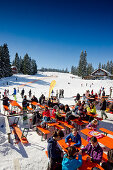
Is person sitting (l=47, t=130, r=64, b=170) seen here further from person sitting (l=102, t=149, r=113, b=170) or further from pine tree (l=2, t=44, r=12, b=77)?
pine tree (l=2, t=44, r=12, b=77)

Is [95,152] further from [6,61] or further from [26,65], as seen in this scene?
[26,65]

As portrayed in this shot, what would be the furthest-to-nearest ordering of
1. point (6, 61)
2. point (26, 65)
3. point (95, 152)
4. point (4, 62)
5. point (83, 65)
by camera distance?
point (26, 65) < point (83, 65) < point (6, 61) < point (4, 62) < point (95, 152)

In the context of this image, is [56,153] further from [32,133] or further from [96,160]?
[32,133]

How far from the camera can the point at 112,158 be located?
9.14 ft

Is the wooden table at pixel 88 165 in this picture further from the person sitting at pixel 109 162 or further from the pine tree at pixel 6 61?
the pine tree at pixel 6 61

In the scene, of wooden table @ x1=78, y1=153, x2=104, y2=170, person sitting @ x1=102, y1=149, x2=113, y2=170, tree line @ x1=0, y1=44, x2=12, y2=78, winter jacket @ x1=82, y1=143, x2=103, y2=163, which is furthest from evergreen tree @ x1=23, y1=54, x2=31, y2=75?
person sitting @ x1=102, y1=149, x2=113, y2=170

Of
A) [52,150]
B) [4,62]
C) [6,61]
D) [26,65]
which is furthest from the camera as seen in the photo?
[26,65]

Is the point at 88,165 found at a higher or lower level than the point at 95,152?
lower

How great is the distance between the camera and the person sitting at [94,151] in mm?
3379

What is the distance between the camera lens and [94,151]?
3.52 m

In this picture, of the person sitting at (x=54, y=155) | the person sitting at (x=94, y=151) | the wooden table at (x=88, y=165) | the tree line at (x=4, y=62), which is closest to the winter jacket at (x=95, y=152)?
the person sitting at (x=94, y=151)

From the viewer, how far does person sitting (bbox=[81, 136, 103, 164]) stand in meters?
3.38

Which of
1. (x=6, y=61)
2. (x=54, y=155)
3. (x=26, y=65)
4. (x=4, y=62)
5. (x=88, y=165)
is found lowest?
(x=88, y=165)

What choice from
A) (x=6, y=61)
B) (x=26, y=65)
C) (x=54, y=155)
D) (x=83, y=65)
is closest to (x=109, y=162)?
(x=54, y=155)
